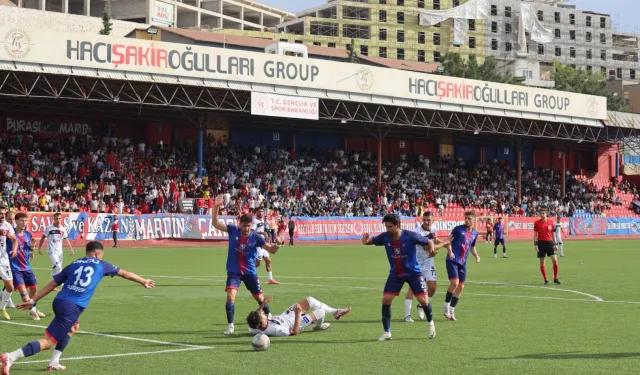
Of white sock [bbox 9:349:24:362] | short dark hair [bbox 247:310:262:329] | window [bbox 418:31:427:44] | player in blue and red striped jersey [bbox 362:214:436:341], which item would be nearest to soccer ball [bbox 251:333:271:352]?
short dark hair [bbox 247:310:262:329]

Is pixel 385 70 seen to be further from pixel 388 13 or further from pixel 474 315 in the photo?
pixel 388 13

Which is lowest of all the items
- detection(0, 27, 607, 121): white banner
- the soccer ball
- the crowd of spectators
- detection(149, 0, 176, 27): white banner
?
the soccer ball

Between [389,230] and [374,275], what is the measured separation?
14.7m

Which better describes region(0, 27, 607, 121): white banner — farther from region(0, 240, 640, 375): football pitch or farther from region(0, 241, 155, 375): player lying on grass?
region(0, 241, 155, 375): player lying on grass

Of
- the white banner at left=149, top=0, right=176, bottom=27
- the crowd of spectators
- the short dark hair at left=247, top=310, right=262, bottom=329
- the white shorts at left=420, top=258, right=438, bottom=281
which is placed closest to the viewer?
the short dark hair at left=247, top=310, right=262, bottom=329

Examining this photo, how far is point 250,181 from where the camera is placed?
188ft

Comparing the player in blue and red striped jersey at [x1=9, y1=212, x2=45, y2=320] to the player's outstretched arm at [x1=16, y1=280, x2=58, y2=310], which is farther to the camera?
the player in blue and red striped jersey at [x1=9, y1=212, x2=45, y2=320]

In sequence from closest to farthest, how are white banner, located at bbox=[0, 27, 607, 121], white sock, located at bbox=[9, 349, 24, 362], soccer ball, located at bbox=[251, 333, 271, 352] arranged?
white sock, located at bbox=[9, 349, 24, 362] < soccer ball, located at bbox=[251, 333, 271, 352] < white banner, located at bbox=[0, 27, 607, 121]

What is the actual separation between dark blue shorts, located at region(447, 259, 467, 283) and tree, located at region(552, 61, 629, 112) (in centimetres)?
10461

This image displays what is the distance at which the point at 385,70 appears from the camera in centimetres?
5872

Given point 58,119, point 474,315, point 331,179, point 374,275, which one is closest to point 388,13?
point 331,179

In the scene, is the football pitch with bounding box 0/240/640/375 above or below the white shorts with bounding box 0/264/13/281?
below

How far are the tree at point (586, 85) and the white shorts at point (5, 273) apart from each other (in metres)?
108

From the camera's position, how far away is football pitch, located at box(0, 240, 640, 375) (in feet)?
37.3
